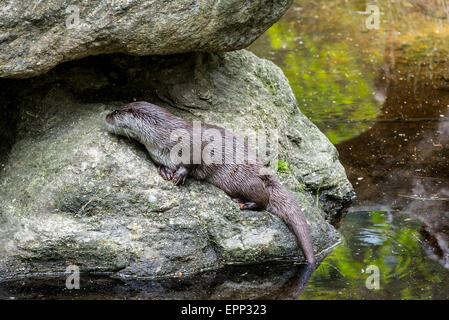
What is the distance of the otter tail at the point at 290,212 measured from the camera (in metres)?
4.33

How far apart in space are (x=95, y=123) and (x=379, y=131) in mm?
3054

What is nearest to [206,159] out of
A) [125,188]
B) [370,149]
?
[125,188]

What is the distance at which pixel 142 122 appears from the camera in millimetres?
4418

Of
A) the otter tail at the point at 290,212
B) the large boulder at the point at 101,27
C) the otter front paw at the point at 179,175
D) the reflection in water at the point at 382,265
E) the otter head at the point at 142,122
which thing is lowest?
the reflection in water at the point at 382,265

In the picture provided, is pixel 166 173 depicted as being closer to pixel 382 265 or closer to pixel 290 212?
pixel 290 212

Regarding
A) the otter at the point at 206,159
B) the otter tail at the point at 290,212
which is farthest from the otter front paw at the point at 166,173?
the otter tail at the point at 290,212

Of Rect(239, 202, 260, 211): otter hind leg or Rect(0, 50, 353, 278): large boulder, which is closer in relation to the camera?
Rect(0, 50, 353, 278): large boulder

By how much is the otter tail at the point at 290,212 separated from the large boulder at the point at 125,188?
83 millimetres

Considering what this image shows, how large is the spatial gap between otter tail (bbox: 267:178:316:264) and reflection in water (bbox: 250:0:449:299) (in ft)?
0.62

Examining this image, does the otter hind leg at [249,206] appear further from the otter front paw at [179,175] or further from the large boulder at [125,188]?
the otter front paw at [179,175]

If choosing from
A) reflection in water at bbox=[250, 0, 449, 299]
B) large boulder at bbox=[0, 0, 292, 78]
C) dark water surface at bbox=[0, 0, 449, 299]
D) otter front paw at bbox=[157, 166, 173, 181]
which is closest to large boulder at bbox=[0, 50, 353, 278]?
otter front paw at bbox=[157, 166, 173, 181]

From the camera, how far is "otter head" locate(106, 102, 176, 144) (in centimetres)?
441

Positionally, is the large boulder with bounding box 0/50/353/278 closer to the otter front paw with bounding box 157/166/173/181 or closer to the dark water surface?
the otter front paw with bounding box 157/166/173/181

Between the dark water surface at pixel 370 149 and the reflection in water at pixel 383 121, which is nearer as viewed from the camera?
the dark water surface at pixel 370 149
